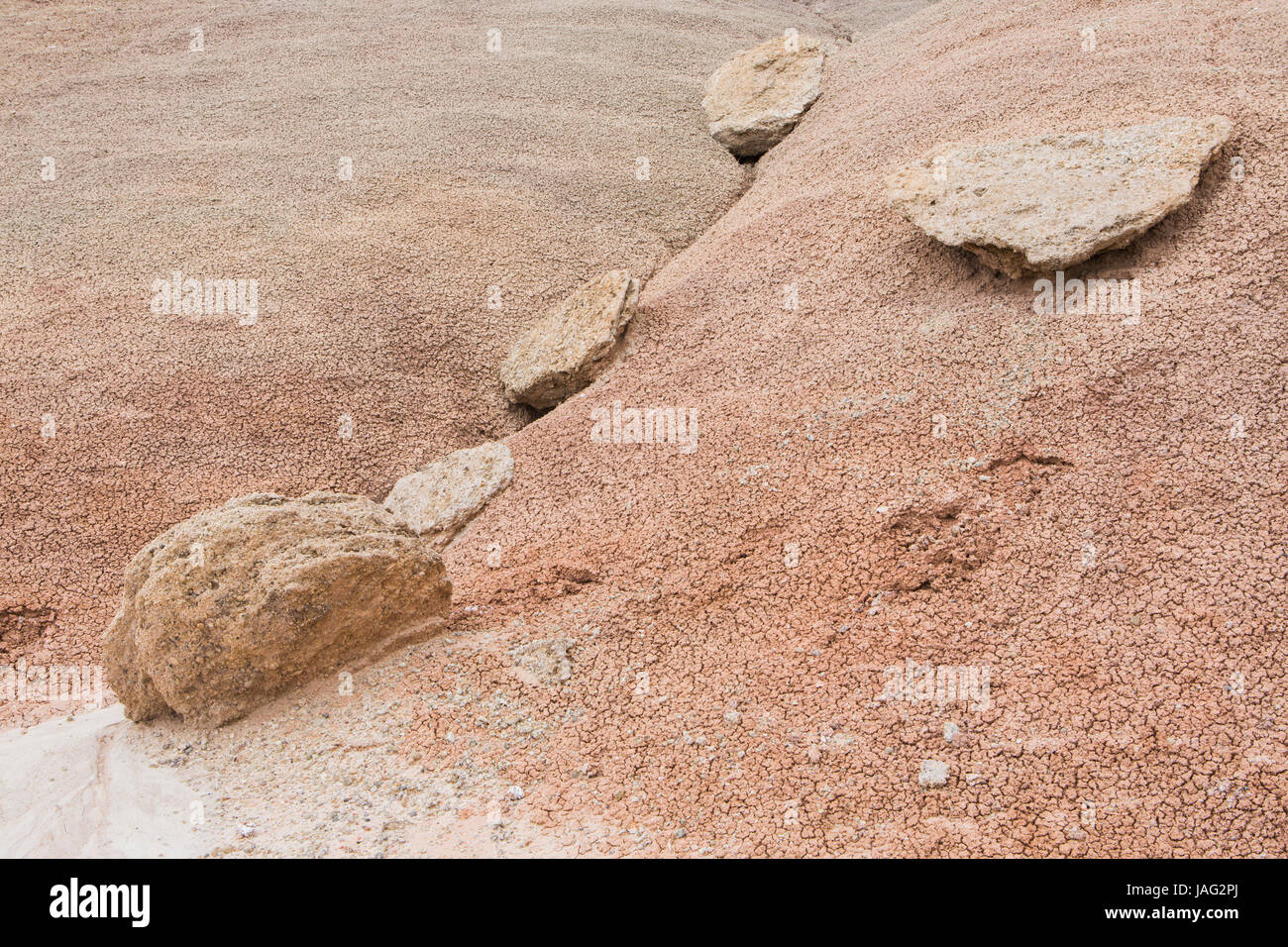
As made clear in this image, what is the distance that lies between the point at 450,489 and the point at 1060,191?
434 cm

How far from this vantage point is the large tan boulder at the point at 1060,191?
19.3 feet

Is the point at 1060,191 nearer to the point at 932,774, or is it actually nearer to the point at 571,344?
the point at 571,344

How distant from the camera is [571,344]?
7395 millimetres

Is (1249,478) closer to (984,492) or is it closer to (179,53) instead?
(984,492)

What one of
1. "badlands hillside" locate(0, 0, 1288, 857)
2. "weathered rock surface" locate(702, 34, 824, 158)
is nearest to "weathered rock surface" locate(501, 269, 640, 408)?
"badlands hillside" locate(0, 0, 1288, 857)

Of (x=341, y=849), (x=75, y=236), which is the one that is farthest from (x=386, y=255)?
(x=341, y=849)

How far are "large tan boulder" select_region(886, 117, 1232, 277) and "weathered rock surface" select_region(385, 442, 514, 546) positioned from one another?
3284mm

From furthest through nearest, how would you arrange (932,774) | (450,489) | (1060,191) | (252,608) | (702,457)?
(450,489)
(1060,191)
(702,457)
(252,608)
(932,774)

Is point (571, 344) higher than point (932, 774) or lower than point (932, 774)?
higher

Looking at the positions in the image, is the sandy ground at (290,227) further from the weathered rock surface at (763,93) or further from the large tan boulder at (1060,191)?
the large tan boulder at (1060,191)

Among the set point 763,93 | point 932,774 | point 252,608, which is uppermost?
point 763,93

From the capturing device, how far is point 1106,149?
21.0 ft

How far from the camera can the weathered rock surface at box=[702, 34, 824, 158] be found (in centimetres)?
1079

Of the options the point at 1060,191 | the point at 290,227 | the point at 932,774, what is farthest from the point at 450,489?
the point at 1060,191
